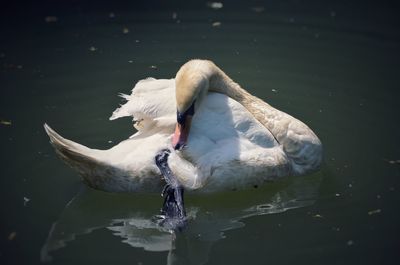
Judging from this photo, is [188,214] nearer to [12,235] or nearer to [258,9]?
[12,235]

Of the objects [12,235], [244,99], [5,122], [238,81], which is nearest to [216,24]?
[238,81]

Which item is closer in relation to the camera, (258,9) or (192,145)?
(192,145)

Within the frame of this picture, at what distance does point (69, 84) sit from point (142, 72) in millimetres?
973

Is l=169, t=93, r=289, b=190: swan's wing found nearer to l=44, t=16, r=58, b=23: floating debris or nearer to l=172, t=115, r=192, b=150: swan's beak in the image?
l=172, t=115, r=192, b=150: swan's beak

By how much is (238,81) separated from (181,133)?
2983 millimetres

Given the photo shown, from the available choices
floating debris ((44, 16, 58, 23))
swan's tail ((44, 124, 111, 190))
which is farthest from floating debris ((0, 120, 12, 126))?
floating debris ((44, 16, 58, 23))

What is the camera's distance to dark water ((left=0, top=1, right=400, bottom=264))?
507cm

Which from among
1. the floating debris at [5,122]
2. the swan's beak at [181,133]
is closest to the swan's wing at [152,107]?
the swan's beak at [181,133]

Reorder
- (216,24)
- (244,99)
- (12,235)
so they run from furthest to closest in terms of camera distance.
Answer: (216,24)
(244,99)
(12,235)

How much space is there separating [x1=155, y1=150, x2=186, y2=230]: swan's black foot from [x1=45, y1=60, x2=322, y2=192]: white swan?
49mm

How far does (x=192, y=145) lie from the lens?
207 inches

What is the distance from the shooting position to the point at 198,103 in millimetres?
5391

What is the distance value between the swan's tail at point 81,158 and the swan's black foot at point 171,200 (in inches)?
18.4

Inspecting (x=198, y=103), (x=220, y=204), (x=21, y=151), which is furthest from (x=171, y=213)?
(x=21, y=151)
